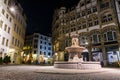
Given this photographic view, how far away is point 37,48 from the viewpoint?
6359 cm

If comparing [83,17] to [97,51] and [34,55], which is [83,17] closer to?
[97,51]

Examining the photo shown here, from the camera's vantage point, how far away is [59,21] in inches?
1425

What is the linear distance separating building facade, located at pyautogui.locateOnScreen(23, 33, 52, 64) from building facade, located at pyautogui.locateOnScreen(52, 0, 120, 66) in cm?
3123

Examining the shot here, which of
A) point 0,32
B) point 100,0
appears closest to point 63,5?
point 100,0

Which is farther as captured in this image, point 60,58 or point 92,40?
point 60,58

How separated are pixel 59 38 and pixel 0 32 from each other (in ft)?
57.9

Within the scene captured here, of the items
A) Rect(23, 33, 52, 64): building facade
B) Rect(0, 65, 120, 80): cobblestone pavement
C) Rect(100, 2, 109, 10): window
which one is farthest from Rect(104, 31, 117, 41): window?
Rect(23, 33, 52, 64): building facade

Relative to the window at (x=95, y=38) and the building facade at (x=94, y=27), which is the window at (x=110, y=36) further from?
the window at (x=95, y=38)

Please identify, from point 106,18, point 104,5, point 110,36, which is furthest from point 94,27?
point 104,5

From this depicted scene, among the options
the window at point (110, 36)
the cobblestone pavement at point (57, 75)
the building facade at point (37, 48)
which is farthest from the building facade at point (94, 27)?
the building facade at point (37, 48)

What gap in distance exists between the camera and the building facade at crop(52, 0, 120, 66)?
23828 mm

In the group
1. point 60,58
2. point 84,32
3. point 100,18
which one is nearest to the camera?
point 100,18

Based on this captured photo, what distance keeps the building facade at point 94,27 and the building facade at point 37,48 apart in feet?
102

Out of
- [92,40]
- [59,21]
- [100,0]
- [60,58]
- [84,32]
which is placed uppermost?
[100,0]
